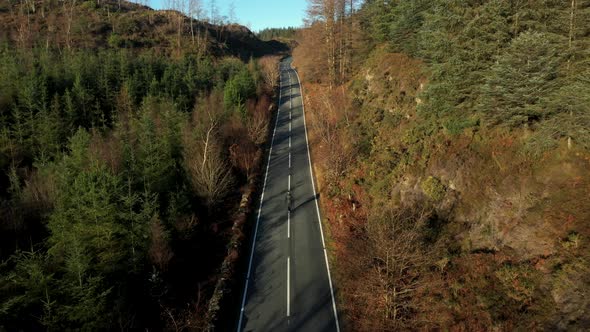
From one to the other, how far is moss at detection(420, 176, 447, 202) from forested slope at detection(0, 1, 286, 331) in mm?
12729

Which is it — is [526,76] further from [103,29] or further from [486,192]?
[103,29]

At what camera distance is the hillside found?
69.5 metres

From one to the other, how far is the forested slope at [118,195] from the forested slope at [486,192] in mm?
9623

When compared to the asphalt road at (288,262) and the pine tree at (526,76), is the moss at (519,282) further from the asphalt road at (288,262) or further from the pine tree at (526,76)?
the asphalt road at (288,262)

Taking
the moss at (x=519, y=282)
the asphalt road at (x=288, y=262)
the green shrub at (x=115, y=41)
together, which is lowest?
the asphalt road at (x=288, y=262)

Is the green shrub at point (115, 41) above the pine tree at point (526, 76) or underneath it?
above

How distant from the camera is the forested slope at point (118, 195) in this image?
1680 cm

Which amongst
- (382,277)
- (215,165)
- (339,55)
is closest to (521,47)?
(382,277)

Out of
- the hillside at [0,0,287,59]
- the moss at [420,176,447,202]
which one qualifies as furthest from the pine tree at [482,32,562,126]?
the hillside at [0,0,287,59]

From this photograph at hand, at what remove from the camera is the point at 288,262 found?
71.9ft

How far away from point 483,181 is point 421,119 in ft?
27.1

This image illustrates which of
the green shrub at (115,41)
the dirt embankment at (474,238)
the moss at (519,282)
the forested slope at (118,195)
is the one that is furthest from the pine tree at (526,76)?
the green shrub at (115,41)

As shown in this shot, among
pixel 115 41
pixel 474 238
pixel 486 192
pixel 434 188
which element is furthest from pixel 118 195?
pixel 115 41

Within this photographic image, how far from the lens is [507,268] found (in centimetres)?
1487
